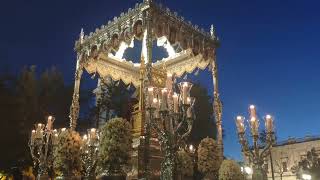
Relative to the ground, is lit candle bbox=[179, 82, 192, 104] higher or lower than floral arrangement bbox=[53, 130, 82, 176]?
higher

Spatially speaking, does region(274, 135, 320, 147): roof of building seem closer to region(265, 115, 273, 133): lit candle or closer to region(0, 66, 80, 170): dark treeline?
region(0, 66, 80, 170): dark treeline

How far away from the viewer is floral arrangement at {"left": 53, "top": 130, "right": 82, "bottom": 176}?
11.9 m

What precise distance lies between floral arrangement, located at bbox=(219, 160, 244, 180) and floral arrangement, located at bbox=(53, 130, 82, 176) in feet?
17.9

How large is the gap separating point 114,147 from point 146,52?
508 cm

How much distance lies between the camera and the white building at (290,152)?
156ft

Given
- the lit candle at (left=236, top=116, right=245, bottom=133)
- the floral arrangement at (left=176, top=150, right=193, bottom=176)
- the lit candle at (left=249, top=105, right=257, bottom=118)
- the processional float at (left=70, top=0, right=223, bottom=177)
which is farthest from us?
the processional float at (left=70, top=0, right=223, bottom=177)

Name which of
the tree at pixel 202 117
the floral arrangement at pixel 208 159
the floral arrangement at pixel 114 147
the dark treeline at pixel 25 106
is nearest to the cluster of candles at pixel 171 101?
the floral arrangement at pixel 114 147

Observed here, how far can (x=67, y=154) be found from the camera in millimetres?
11984

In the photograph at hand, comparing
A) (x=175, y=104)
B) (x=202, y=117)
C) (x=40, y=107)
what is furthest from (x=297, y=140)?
(x=175, y=104)

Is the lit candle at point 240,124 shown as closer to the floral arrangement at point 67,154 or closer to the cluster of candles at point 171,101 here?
the cluster of candles at point 171,101

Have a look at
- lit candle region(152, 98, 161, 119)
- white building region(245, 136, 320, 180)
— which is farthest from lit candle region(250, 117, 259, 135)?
white building region(245, 136, 320, 180)

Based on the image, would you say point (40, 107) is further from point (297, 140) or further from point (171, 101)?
point (297, 140)

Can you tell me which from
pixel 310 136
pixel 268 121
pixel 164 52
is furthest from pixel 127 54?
pixel 310 136

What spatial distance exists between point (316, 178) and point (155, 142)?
14.2 m
